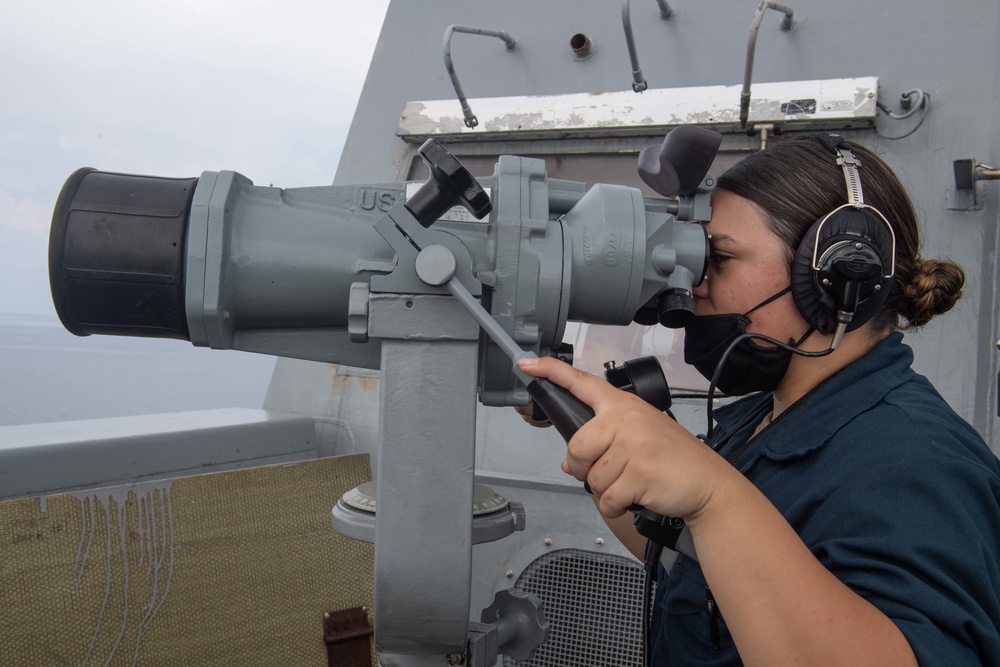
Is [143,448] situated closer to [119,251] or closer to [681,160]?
[119,251]

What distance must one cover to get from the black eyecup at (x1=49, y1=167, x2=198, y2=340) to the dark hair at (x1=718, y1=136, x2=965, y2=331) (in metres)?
0.80

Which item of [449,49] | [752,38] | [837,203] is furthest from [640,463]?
[449,49]

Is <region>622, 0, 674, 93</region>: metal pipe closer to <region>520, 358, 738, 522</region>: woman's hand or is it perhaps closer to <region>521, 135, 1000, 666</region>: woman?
<region>521, 135, 1000, 666</region>: woman

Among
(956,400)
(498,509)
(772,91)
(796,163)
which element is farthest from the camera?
(772,91)

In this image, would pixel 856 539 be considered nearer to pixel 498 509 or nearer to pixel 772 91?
pixel 498 509

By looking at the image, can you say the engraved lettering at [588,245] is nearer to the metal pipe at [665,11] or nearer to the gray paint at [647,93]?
the gray paint at [647,93]

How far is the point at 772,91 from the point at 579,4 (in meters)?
0.73

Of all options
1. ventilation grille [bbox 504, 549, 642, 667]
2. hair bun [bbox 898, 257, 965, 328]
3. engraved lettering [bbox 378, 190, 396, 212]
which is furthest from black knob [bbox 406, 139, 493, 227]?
ventilation grille [bbox 504, 549, 642, 667]

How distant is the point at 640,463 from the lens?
0.81 m

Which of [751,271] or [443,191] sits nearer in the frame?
[443,191]

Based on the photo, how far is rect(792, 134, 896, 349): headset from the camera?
105cm

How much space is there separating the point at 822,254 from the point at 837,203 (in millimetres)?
128

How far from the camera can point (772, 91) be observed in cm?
215

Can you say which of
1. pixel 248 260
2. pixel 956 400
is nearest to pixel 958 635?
pixel 248 260
